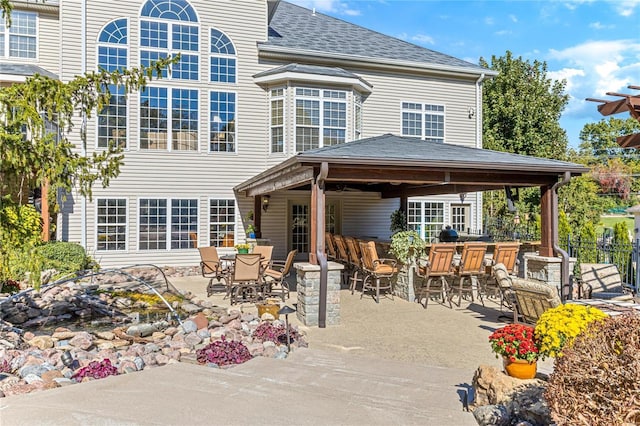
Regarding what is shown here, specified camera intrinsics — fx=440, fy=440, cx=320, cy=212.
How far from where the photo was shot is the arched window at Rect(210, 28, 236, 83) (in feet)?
44.6

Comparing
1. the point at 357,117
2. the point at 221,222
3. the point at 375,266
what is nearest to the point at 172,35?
the point at 221,222

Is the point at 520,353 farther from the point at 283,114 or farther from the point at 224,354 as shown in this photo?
the point at 283,114

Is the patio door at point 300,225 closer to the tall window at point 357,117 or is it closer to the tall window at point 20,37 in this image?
the tall window at point 357,117

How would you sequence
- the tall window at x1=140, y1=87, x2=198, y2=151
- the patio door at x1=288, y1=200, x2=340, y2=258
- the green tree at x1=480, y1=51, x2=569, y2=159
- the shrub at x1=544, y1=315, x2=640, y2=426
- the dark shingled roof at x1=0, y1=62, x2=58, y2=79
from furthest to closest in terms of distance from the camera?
the green tree at x1=480, y1=51, x2=569, y2=159 → the patio door at x1=288, y1=200, x2=340, y2=258 → the tall window at x1=140, y1=87, x2=198, y2=151 → the dark shingled roof at x1=0, y1=62, x2=58, y2=79 → the shrub at x1=544, y1=315, x2=640, y2=426

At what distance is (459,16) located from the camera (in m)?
13.1

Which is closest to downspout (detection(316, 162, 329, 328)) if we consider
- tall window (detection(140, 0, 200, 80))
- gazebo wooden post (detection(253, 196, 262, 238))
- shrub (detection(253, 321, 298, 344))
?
shrub (detection(253, 321, 298, 344))

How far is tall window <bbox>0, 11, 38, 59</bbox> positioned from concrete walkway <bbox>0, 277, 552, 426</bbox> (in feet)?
41.7

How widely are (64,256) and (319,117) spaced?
26.3 feet

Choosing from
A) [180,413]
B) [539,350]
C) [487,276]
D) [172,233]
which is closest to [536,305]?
[539,350]

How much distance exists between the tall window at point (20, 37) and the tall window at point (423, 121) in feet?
39.0

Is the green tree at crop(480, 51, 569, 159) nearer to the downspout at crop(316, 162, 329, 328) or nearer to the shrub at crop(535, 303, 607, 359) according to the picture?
the downspout at crop(316, 162, 329, 328)

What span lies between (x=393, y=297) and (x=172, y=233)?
729cm

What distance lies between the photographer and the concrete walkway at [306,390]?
3.46 m

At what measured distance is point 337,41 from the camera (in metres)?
15.7
